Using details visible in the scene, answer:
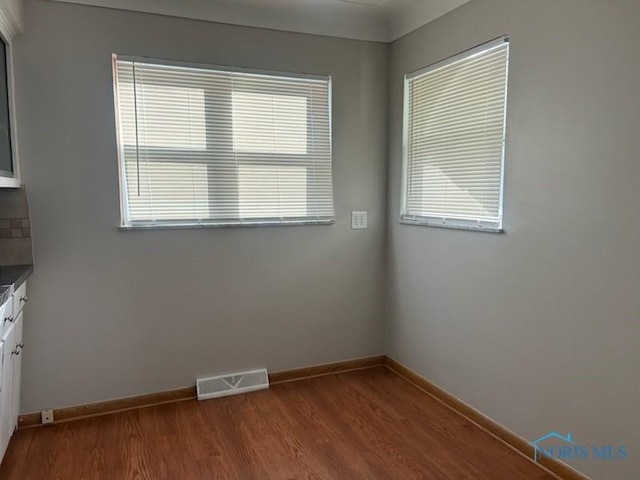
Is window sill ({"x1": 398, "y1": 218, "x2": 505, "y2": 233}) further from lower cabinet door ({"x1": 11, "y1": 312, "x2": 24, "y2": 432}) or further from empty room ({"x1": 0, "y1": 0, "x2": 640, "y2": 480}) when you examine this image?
lower cabinet door ({"x1": 11, "y1": 312, "x2": 24, "y2": 432})

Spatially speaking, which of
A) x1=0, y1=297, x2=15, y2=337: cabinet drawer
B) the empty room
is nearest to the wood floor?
the empty room

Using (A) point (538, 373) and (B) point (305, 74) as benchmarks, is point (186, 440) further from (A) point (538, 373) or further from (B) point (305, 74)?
(B) point (305, 74)

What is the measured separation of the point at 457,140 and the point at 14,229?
8.14 ft

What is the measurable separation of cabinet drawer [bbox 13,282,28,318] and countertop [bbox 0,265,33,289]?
0.18ft

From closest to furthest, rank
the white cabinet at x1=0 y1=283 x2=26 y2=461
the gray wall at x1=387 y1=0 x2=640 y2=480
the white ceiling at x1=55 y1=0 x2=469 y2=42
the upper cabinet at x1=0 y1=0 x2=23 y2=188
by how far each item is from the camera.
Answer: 1. the gray wall at x1=387 y1=0 x2=640 y2=480
2. the white cabinet at x1=0 y1=283 x2=26 y2=461
3. the upper cabinet at x1=0 y1=0 x2=23 y2=188
4. the white ceiling at x1=55 y1=0 x2=469 y2=42

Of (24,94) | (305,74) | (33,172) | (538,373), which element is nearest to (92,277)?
(33,172)

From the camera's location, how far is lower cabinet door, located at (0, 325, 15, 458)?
183 centimetres

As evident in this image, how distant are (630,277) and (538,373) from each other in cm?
65

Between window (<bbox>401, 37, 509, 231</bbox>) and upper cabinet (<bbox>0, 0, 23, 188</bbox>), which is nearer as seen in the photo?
upper cabinet (<bbox>0, 0, 23, 188</bbox>)

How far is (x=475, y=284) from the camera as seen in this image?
7.87 ft

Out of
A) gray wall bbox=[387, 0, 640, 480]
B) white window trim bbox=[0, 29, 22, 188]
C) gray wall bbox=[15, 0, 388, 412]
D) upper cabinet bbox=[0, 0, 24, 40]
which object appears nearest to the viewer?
gray wall bbox=[387, 0, 640, 480]

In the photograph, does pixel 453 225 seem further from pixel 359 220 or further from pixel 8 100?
pixel 8 100

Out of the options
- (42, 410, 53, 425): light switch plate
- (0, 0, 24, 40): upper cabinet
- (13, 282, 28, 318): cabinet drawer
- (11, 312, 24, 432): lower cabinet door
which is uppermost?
(0, 0, 24, 40): upper cabinet

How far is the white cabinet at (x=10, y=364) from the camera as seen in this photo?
5.92ft
